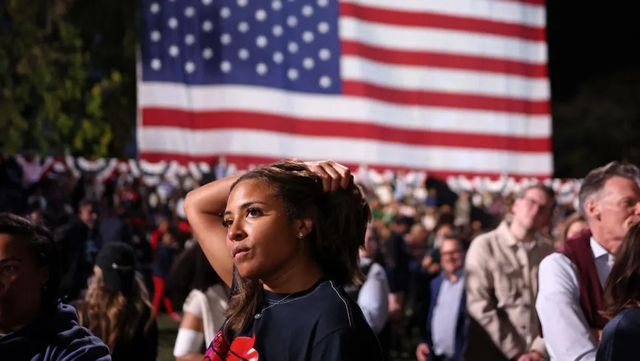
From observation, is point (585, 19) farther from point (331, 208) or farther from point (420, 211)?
point (331, 208)

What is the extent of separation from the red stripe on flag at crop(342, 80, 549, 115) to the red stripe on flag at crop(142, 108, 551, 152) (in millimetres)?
383

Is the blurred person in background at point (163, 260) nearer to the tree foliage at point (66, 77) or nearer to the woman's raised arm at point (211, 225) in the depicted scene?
the tree foliage at point (66, 77)

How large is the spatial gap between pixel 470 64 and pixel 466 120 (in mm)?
825

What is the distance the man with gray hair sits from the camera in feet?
14.9

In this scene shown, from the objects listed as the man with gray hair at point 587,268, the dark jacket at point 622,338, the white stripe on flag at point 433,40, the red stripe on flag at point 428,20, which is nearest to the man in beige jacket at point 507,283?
the man with gray hair at point 587,268

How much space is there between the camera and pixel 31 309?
341 centimetres

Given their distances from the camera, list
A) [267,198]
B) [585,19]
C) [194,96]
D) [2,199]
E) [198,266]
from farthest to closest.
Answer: [585,19] → [194,96] → [2,199] → [198,266] → [267,198]

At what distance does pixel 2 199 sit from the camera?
12383 mm

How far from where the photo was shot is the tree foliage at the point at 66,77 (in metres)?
27.9

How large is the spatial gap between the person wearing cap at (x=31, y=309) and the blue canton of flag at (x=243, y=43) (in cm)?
Result: 1126

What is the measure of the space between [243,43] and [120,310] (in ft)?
33.2

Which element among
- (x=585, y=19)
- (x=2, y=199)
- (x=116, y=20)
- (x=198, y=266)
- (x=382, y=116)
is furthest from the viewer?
(x=585, y=19)

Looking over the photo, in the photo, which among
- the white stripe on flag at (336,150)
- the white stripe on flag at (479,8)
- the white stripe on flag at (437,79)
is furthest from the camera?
the white stripe on flag at (479,8)

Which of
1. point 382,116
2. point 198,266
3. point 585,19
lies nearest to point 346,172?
point 198,266
